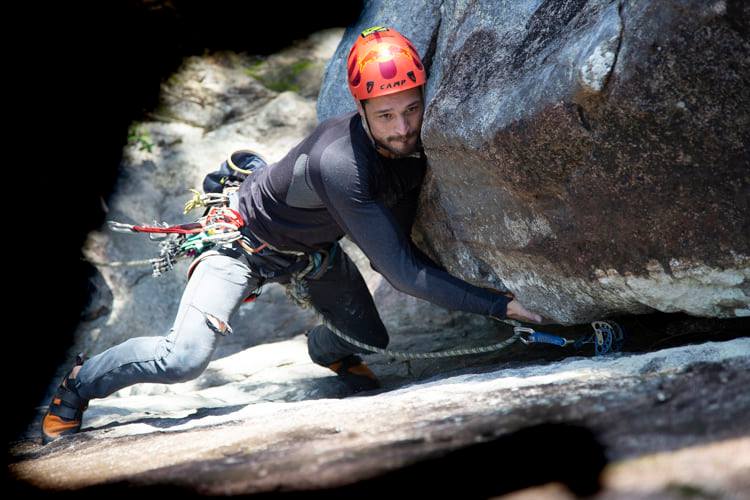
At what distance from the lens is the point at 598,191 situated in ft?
8.53

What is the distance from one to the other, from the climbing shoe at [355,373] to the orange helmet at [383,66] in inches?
65.4

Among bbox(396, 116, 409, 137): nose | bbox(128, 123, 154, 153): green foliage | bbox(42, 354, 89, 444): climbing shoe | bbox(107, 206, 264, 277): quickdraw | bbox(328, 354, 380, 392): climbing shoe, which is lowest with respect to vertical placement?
bbox(328, 354, 380, 392): climbing shoe

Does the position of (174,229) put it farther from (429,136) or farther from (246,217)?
(429,136)

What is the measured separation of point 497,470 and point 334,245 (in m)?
2.32

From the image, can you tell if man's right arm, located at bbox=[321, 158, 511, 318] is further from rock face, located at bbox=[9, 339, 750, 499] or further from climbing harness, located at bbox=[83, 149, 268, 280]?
climbing harness, located at bbox=[83, 149, 268, 280]

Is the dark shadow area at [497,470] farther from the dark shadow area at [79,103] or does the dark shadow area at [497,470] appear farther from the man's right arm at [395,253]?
the dark shadow area at [79,103]

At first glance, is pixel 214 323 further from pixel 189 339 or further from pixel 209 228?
pixel 209 228

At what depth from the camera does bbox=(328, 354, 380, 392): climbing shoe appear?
411 cm

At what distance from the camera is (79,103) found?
643 centimetres

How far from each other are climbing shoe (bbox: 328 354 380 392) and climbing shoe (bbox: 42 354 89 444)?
138 cm

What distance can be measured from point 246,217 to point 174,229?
0.38 m

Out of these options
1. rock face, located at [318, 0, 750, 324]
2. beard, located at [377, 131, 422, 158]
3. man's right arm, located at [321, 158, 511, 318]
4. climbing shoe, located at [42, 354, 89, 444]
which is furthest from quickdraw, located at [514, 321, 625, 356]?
climbing shoe, located at [42, 354, 89, 444]

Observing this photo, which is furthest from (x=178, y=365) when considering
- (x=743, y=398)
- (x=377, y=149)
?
(x=743, y=398)

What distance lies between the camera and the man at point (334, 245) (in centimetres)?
304
